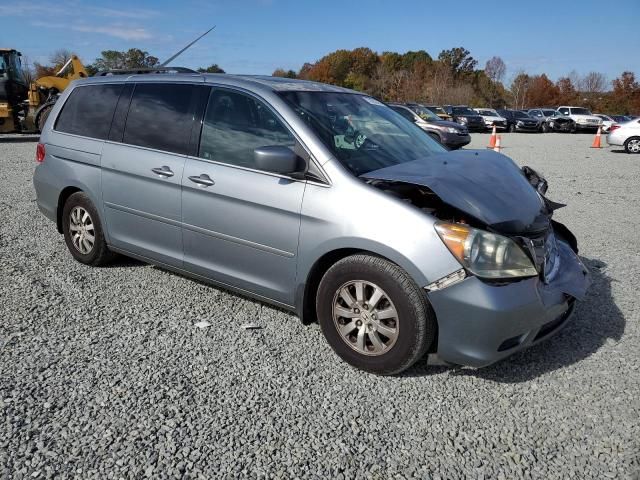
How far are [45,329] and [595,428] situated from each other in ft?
11.9

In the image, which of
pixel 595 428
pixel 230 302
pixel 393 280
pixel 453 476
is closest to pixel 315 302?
pixel 393 280

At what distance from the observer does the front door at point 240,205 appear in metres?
3.58

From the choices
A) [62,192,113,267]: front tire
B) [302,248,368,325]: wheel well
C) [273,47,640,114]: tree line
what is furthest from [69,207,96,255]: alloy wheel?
[273,47,640,114]: tree line

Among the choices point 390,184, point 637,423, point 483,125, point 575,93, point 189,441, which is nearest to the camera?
point 189,441

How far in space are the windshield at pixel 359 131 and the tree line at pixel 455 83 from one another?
48620 mm

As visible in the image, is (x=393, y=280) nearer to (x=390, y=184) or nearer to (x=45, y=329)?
(x=390, y=184)

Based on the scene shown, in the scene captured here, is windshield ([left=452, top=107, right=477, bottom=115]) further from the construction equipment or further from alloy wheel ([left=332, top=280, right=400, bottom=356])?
alloy wheel ([left=332, top=280, right=400, bottom=356])

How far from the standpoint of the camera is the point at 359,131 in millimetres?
3938

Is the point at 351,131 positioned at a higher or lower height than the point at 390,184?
higher

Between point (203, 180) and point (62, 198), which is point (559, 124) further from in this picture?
point (203, 180)

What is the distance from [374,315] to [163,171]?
79.9 inches

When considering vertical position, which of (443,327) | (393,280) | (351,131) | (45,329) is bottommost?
(45,329)

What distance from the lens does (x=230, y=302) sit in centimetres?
443

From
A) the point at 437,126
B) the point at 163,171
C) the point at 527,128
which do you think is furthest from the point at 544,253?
the point at 527,128
